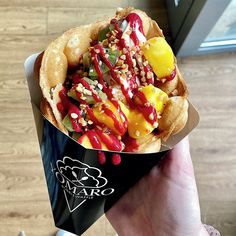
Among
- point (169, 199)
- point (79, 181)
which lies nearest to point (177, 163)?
point (169, 199)

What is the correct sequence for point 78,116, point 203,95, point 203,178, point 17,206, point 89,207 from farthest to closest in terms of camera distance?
point 203,95, point 203,178, point 17,206, point 89,207, point 78,116

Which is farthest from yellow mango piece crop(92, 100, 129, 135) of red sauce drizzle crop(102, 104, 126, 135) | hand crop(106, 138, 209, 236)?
hand crop(106, 138, 209, 236)

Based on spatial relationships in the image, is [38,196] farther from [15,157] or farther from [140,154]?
[140,154]

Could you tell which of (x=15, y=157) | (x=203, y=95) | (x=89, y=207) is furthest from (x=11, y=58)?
(x=89, y=207)

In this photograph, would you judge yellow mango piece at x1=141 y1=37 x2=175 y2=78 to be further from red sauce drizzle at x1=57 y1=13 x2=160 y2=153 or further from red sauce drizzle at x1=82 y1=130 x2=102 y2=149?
red sauce drizzle at x1=82 y1=130 x2=102 y2=149

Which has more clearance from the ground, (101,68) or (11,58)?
(101,68)

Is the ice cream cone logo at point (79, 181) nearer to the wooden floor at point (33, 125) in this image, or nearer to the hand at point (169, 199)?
the hand at point (169, 199)

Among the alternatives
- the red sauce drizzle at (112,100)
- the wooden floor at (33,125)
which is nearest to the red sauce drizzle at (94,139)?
the red sauce drizzle at (112,100)
